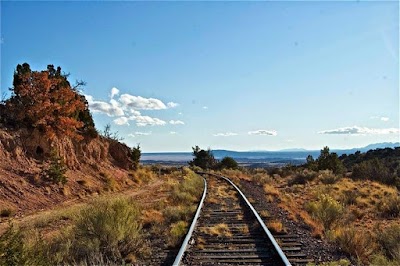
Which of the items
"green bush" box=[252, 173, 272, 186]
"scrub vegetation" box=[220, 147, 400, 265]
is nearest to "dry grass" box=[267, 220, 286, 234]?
"scrub vegetation" box=[220, 147, 400, 265]

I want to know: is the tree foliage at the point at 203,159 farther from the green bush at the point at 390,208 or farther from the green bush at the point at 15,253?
the green bush at the point at 15,253

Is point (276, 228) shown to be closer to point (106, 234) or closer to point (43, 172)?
point (106, 234)

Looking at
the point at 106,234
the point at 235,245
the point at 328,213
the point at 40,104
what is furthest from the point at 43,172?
the point at 235,245

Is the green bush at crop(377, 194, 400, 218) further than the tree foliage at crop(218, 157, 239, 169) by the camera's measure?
No

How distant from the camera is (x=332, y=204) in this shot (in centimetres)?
1324

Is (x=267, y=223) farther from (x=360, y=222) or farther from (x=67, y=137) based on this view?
(x=67, y=137)

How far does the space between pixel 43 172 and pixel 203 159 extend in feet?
177

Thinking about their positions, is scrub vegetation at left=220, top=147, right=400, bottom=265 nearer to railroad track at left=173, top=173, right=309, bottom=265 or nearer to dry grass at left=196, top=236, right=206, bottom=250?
railroad track at left=173, top=173, right=309, bottom=265

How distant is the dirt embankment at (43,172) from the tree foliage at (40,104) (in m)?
0.66

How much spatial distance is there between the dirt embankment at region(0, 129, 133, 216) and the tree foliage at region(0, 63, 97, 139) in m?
0.66

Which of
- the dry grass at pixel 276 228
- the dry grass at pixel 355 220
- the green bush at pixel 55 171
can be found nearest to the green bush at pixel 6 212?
the green bush at pixel 55 171

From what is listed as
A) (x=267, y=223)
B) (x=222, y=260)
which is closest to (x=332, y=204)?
(x=267, y=223)

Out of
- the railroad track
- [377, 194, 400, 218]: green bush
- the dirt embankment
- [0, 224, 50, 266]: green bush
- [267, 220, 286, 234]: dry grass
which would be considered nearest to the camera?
[0, 224, 50, 266]: green bush

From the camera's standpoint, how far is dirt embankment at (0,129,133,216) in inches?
683
